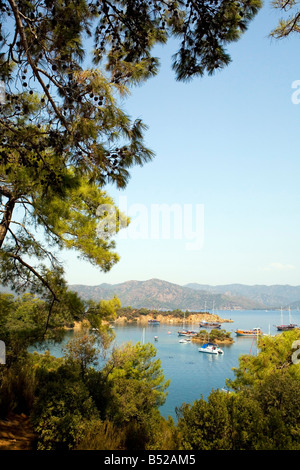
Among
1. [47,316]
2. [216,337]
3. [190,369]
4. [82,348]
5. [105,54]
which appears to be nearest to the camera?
[105,54]

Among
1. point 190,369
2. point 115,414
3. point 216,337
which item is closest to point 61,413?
point 115,414

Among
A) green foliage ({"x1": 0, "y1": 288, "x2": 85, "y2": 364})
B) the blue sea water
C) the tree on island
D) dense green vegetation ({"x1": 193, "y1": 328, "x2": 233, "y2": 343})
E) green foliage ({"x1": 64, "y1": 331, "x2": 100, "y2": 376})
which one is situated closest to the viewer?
the tree on island

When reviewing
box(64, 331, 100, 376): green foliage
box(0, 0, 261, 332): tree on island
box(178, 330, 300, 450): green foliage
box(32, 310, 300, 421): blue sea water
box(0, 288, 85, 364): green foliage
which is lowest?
box(32, 310, 300, 421): blue sea water

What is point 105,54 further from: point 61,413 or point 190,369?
point 190,369

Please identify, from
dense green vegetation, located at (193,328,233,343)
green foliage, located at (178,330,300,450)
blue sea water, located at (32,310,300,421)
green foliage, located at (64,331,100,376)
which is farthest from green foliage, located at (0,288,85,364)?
dense green vegetation, located at (193,328,233,343)

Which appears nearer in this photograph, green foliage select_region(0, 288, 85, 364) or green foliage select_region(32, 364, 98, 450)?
green foliage select_region(32, 364, 98, 450)

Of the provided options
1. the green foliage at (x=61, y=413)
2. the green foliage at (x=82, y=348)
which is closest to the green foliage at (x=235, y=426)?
the green foliage at (x=61, y=413)

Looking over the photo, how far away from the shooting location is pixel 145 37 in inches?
114

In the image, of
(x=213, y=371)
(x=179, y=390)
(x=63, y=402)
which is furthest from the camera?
(x=213, y=371)

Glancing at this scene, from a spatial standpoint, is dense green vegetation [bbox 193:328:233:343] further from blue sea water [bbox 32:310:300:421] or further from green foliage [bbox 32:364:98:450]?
green foliage [bbox 32:364:98:450]

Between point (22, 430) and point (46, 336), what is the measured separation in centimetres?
140

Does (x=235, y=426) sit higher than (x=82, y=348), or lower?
higher

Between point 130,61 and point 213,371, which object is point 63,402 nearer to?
point 130,61
